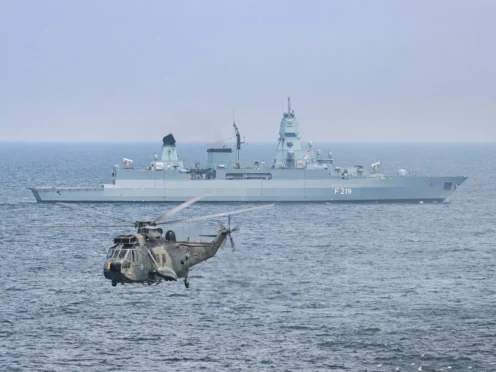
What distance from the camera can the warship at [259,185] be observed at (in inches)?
4695

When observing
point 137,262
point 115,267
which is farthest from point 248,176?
point 115,267

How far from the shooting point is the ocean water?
2173 inches

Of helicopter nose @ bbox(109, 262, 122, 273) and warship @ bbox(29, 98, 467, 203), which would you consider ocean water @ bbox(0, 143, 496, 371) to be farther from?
warship @ bbox(29, 98, 467, 203)

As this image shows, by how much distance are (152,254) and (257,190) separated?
74.1 meters

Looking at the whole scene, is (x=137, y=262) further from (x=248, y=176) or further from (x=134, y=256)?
(x=248, y=176)

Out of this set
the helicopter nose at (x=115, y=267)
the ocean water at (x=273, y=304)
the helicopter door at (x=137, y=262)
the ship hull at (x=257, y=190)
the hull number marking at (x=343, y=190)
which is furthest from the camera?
the hull number marking at (x=343, y=190)

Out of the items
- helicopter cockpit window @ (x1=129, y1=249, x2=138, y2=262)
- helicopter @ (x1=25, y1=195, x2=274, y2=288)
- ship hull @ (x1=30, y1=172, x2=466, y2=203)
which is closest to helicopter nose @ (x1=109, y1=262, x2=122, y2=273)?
helicopter @ (x1=25, y1=195, x2=274, y2=288)

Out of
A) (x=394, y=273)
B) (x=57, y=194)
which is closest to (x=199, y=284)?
(x=394, y=273)

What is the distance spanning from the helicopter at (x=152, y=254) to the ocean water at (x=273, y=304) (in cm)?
824

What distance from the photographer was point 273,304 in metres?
67.4

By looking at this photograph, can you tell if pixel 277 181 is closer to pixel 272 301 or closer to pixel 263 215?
pixel 263 215

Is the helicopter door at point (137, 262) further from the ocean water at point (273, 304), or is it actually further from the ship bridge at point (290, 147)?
the ship bridge at point (290, 147)

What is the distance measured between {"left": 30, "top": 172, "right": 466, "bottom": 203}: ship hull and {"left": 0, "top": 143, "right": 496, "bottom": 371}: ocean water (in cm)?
1209

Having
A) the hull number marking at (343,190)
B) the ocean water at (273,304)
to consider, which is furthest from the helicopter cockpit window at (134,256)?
the hull number marking at (343,190)
